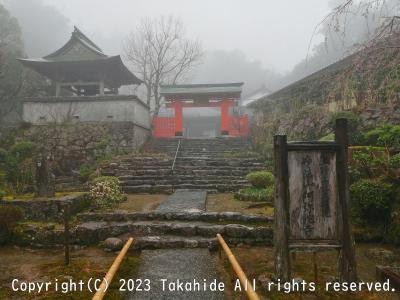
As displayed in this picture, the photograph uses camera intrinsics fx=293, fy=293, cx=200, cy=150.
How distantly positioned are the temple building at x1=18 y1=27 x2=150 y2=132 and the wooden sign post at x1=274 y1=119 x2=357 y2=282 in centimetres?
1304

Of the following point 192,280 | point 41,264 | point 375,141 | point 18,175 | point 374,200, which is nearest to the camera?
point 192,280

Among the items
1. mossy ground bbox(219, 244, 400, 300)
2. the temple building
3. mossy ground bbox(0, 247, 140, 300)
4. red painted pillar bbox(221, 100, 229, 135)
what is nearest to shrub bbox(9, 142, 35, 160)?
the temple building

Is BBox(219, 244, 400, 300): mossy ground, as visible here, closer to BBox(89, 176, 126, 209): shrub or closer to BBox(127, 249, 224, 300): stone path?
BBox(127, 249, 224, 300): stone path

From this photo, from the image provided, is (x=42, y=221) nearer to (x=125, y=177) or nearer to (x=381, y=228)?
(x=125, y=177)

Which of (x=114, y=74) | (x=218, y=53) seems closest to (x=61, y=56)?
(x=114, y=74)

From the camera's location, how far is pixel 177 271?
4410 millimetres

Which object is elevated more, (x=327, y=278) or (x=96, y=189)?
(x=96, y=189)

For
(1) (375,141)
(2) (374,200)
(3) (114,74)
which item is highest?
(3) (114,74)

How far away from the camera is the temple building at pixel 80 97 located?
627 inches

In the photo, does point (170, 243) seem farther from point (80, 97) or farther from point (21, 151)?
point (80, 97)

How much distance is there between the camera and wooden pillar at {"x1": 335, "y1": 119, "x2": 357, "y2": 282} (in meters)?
3.71

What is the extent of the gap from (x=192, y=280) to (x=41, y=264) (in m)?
2.72

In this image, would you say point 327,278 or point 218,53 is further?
point 218,53

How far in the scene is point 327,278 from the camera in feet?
13.5
